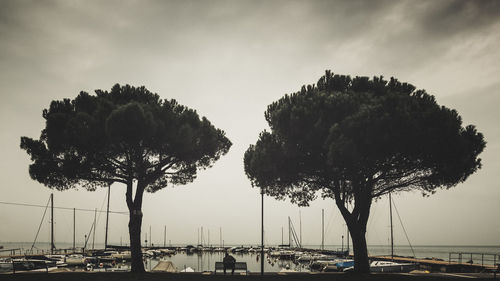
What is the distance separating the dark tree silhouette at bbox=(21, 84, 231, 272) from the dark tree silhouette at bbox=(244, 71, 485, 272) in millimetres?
5484

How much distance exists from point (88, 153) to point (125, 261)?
3647 centimetres

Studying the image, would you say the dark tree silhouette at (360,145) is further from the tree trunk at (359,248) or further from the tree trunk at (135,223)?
the tree trunk at (135,223)

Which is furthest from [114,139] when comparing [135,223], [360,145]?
[360,145]

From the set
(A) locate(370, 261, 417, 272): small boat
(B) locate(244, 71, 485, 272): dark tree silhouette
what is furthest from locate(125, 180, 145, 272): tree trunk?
(A) locate(370, 261, 417, 272): small boat

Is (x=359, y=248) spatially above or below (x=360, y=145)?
below

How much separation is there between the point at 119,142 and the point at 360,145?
14422 millimetres

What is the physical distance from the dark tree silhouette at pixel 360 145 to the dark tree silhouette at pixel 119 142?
18.0 feet

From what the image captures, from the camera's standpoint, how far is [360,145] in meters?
21.9

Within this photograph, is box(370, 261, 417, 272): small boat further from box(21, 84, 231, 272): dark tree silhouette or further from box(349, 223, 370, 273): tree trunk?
box(21, 84, 231, 272): dark tree silhouette

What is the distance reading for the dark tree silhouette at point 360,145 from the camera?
70.7ft

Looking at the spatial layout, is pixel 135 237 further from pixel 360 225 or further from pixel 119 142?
pixel 360 225

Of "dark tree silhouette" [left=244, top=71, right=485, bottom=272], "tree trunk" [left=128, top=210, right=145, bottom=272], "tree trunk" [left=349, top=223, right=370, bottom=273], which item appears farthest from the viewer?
"tree trunk" [left=128, top=210, right=145, bottom=272]

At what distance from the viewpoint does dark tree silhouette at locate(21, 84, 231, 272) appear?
75.2ft

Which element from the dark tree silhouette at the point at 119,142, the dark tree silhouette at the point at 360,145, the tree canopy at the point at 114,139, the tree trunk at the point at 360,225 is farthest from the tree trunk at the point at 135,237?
the tree trunk at the point at 360,225
